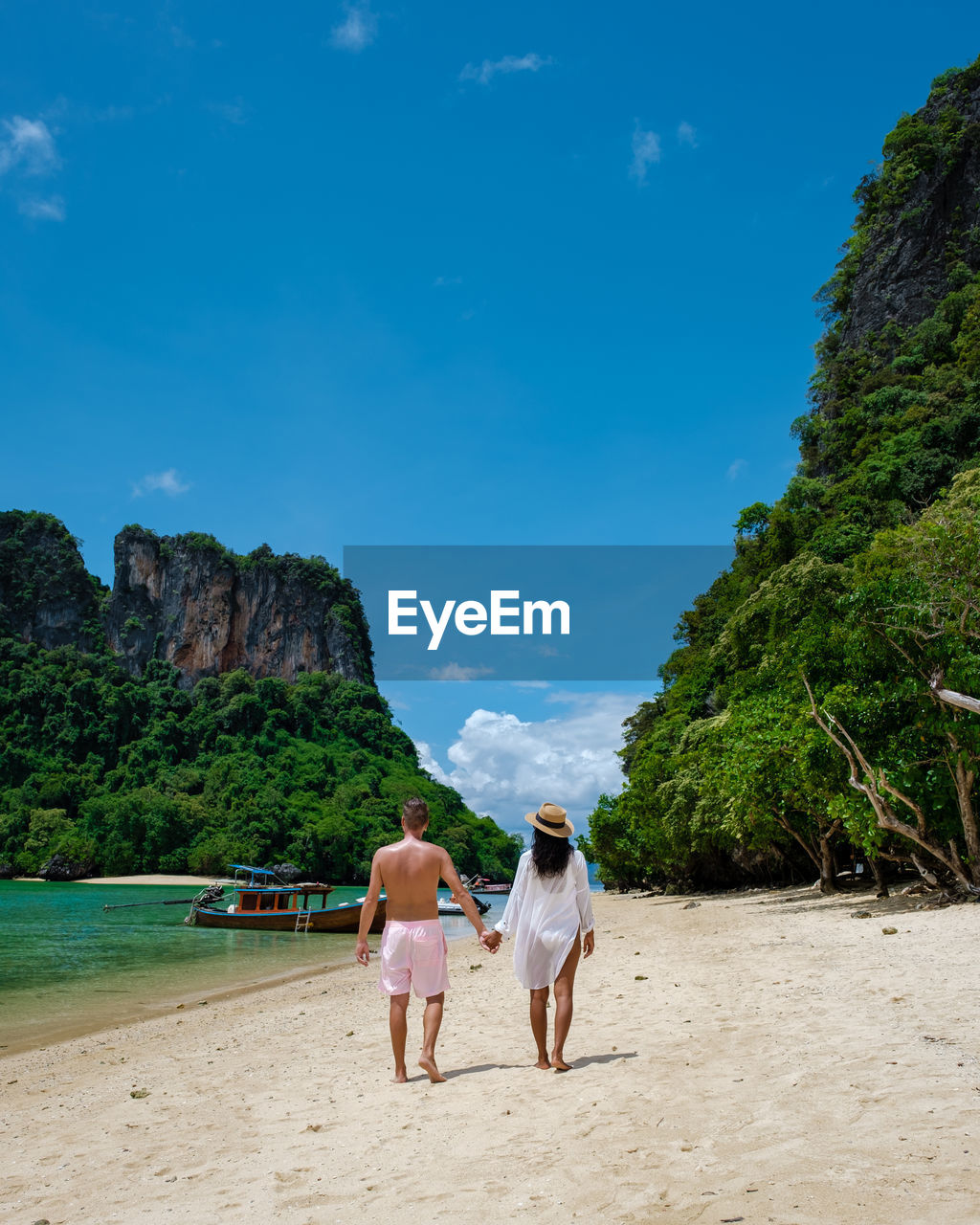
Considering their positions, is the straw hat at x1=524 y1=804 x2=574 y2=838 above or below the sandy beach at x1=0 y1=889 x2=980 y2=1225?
above

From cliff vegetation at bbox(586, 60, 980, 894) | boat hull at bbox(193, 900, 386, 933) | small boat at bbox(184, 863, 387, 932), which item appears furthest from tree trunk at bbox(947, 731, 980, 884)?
boat hull at bbox(193, 900, 386, 933)

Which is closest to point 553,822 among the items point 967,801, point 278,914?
point 967,801

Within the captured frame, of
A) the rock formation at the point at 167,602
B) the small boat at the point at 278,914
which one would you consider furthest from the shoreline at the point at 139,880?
the small boat at the point at 278,914

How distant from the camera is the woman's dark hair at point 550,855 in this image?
17.8 feet

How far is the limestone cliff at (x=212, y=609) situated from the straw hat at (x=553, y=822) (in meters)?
124

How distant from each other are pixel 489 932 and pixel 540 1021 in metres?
0.65

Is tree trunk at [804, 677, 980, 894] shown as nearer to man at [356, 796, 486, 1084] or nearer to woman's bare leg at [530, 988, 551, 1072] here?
woman's bare leg at [530, 988, 551, 1072]

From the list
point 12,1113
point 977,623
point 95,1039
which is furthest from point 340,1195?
point 977,623

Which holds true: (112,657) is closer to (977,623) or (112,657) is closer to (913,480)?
(913,480)

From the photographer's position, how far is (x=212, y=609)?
124 meters

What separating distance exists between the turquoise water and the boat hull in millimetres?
448

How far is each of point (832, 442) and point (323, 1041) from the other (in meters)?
45.8

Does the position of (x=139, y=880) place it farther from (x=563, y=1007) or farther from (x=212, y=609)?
(x=563, y=1007)

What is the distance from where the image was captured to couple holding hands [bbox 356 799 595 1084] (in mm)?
5277
